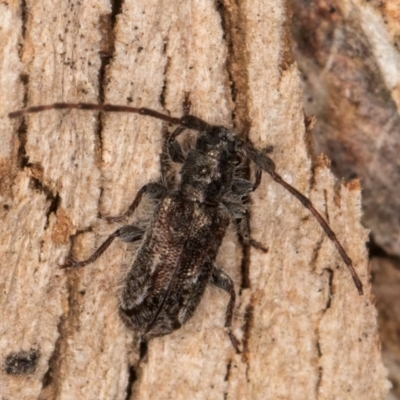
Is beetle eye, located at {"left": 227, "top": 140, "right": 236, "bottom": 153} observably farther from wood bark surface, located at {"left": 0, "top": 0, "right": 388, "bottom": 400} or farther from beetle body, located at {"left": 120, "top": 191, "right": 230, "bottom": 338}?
beetle body, located at {"left": 120, "top": 191, "right": 230, "bottom": 338}

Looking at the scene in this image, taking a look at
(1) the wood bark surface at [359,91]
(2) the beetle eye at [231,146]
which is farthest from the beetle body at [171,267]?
(1) the wood bark surface at [359,91]

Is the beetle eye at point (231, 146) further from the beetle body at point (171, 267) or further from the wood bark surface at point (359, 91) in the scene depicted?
the wood bark surface at point (359, 91)

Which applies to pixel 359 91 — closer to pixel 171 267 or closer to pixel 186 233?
pixel 186 233

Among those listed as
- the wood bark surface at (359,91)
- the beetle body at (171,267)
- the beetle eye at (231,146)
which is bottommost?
the beetle body at (171,267)

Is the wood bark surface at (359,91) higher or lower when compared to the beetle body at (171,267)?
higher

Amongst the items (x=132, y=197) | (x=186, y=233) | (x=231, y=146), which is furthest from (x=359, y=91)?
(x=132, y=197)

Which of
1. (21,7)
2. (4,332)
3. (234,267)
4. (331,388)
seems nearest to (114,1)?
(21,7)

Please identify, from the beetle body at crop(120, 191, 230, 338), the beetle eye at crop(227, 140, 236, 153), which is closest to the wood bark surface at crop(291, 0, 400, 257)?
the beetle eye at crop(227, 140, 236, 153)
